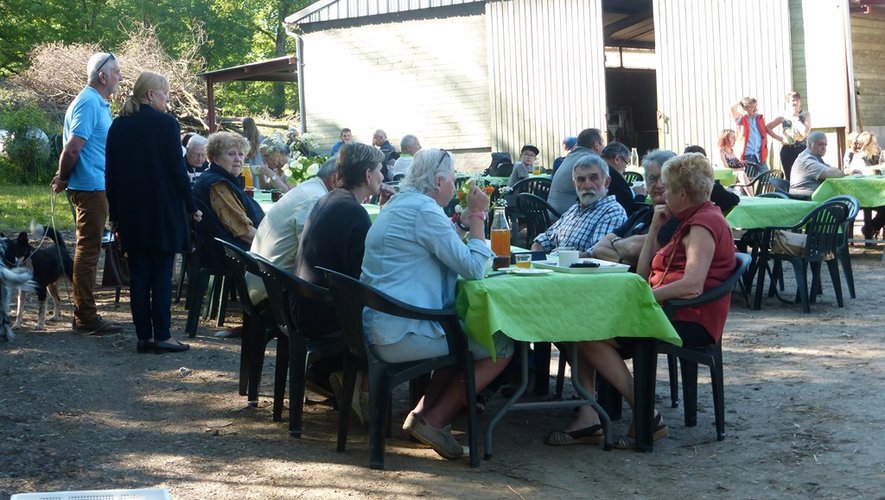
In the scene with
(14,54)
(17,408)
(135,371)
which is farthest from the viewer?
(14,54)

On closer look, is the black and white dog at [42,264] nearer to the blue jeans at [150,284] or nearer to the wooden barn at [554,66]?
the blue jeans at [150,284]

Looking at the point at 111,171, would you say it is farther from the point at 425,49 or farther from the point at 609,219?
the point at 425,49

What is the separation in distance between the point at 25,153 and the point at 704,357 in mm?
24176

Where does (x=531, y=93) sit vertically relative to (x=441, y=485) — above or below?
above

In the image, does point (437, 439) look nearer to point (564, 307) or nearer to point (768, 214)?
point (564, 307)

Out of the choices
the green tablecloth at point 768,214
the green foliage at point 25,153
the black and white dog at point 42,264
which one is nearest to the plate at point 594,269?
the green tablecloth at point 768,214

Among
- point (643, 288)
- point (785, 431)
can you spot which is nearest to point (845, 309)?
point (785, 431)

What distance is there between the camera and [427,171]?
461 cm

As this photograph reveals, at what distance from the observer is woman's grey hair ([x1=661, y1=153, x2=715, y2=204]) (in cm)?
486

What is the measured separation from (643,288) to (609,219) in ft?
5.31

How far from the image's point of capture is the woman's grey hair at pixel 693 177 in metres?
4.86

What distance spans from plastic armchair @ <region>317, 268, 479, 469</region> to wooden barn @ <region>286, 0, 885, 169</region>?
1140cm

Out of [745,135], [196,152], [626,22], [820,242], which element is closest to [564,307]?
[820,242]

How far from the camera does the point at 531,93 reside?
57.9 ft
